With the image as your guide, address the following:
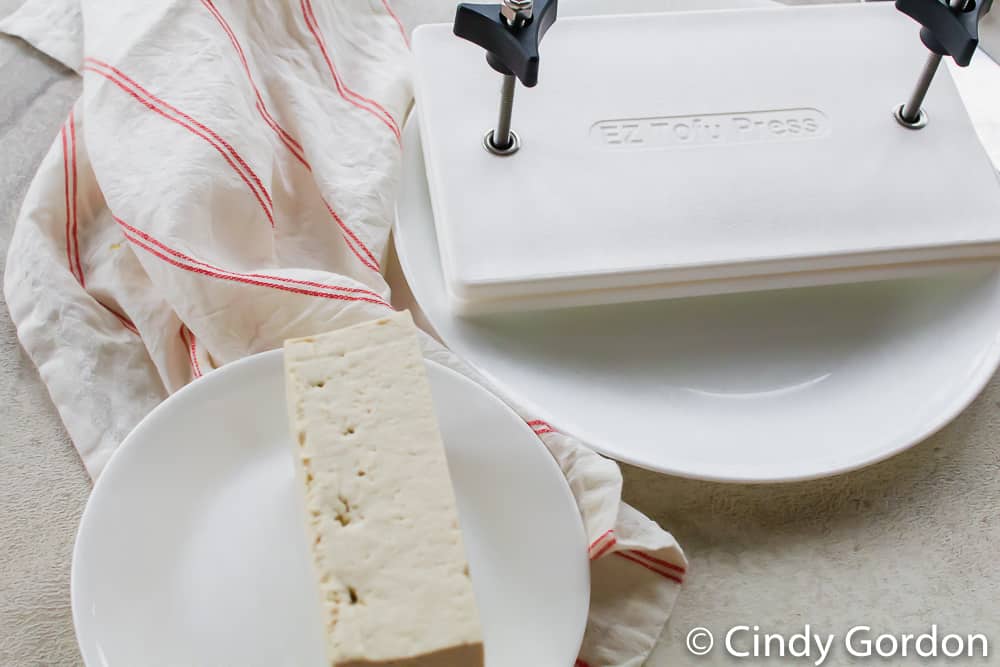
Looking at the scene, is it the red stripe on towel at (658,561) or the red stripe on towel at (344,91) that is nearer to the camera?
the red stripe on towel at (658,561)

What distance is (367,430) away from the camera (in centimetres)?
42

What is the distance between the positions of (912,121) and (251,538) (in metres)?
0.45

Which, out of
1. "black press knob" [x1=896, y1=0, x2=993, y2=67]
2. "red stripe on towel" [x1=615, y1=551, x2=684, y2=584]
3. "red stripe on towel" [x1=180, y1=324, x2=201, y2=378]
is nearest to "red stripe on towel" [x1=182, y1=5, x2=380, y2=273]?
"red stripe on towel" [x1=180, y1=324, x2=201, y2=378]

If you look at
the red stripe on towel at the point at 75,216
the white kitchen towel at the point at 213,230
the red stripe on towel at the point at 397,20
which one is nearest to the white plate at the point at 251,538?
the white kitchen towel at the point at 213,230

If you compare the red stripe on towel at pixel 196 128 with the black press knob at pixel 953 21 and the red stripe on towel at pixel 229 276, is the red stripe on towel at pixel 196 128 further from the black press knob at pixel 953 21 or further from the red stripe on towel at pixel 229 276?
the black press knob at pixel 953 21

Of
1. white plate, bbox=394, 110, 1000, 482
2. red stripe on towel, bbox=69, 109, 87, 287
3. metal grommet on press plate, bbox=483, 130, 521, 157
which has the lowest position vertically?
white plate, bbox=394, 110, 1000, 482

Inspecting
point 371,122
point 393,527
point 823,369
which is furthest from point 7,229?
point 823,369

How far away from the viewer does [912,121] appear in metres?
0.62

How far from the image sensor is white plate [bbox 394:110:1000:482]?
1.74ft

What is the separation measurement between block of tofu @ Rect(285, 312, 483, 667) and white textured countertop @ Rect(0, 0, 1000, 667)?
150 millimetres

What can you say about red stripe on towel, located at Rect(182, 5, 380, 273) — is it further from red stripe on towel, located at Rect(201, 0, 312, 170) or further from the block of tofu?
the block of tofu

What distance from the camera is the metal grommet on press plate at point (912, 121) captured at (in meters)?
0.61

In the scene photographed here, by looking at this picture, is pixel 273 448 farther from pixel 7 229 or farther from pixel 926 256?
pixel 926 256
